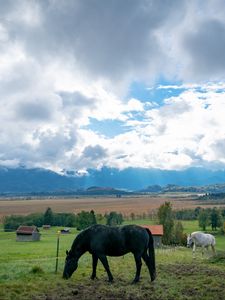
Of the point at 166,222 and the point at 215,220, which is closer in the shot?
the point at 166,222

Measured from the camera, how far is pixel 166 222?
241ft

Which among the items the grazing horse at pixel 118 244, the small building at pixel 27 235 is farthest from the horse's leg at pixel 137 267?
the small building at pixel 27 235

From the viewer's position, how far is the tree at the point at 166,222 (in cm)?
6950

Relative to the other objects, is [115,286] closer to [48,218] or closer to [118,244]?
[118,244]

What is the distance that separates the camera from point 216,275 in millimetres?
16766

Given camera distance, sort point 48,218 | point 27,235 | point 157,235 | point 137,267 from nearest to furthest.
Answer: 1. point 137,267
2. point 157,235
3. point 27,235
4. point 48,218

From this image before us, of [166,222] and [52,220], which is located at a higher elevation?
[166,222]

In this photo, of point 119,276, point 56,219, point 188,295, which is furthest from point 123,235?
point 56,219

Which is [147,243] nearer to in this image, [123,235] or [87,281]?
[123,235]

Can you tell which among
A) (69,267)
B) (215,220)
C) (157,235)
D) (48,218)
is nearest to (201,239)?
A: (69,267)

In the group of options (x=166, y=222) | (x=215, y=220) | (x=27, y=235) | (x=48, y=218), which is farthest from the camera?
(x=48, y=218)

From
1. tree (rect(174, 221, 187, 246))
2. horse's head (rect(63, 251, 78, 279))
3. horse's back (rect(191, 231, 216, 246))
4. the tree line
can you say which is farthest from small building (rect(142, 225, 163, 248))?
the tree line

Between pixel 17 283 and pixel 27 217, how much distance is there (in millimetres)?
110616

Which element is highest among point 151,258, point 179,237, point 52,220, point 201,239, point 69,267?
point 151,258
